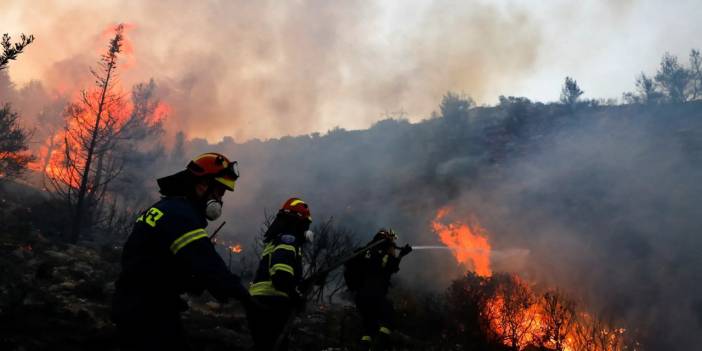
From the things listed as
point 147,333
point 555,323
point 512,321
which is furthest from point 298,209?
point 512,321

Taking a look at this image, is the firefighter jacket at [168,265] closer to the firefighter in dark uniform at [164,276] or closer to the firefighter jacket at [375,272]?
the firefighter in dark uniform at [164,276]

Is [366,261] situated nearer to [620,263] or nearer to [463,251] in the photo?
[620,263]

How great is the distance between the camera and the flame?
75.0 ft

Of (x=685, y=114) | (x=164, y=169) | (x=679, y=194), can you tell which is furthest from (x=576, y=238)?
(x=164, y=169)

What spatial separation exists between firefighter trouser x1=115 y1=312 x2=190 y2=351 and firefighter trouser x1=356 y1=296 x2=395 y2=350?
390 centimetres

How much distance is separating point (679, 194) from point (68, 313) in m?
21.8

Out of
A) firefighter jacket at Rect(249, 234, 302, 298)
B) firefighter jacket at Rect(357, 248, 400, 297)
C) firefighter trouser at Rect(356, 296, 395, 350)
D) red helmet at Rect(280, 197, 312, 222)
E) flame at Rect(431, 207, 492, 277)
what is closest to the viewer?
firefighter jacket at Rect(249, 234, 302, 298)

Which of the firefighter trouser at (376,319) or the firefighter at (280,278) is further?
the firefighter trouser at (376,319)

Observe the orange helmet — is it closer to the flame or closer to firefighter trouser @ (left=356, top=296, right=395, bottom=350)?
firefighter trouser @ (left=356, top=296, right=395, bottom=350)

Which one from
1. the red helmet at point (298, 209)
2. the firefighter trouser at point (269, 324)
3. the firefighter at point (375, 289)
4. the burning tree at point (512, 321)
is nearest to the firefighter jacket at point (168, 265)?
the firefighter trouser at point (269, 324)

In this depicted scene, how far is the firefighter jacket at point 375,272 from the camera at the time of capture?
636 centimetres

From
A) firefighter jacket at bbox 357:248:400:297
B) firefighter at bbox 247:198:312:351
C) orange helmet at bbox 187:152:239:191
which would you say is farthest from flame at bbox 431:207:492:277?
orange helmet at bbox 187:152:239:191

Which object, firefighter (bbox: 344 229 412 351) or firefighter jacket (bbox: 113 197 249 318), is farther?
firefighter (bbox: 344 229 412 351)

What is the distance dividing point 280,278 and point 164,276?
1502 mm
